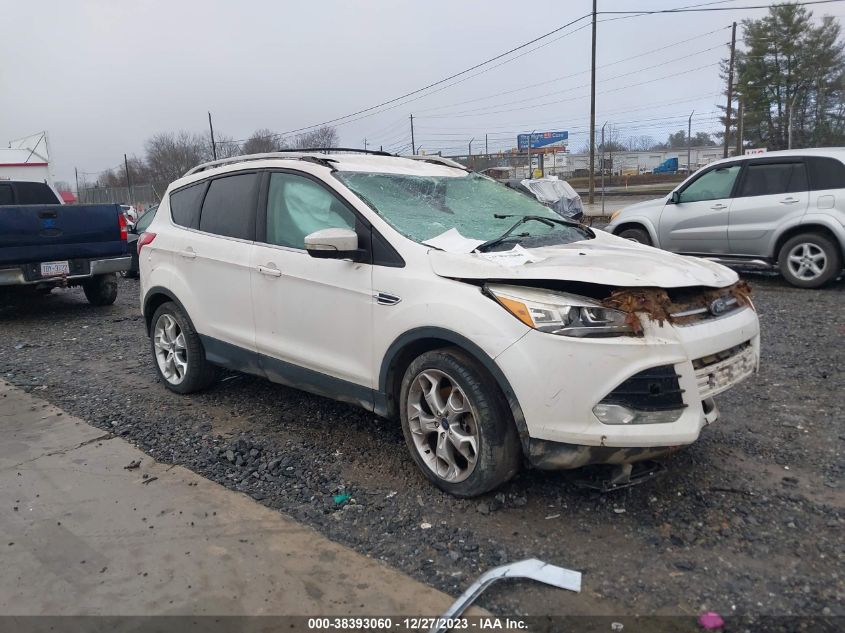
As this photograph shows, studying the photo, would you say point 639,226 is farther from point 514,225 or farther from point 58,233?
point 58,233

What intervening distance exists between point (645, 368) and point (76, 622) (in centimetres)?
254

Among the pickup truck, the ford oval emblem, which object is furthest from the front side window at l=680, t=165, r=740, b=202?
the pickup truck

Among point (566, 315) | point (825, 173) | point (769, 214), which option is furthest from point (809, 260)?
point (566, 315)

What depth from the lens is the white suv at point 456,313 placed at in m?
2.99

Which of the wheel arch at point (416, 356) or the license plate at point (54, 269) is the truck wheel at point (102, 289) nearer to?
the license plate at point (54, 269)

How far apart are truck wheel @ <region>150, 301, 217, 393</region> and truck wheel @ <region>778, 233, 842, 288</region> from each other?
722 centimetres

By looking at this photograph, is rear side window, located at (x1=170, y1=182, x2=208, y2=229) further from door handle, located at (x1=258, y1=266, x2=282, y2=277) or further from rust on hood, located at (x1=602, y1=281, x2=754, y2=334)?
rust on hood, located at (x1=602, y1=281, x2=754, y2=334)

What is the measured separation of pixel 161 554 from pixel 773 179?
8.54 m

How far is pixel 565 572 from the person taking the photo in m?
2.82

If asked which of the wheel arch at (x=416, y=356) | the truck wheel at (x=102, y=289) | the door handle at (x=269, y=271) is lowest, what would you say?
the truck wheel at (x=102, y=289)

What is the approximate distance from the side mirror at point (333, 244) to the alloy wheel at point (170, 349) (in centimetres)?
197

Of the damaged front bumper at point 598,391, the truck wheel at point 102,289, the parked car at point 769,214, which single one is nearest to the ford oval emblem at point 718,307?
the damaged front bumper at point 598,391

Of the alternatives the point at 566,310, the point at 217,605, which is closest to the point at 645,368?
the point at 566,310

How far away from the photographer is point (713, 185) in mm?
9398
